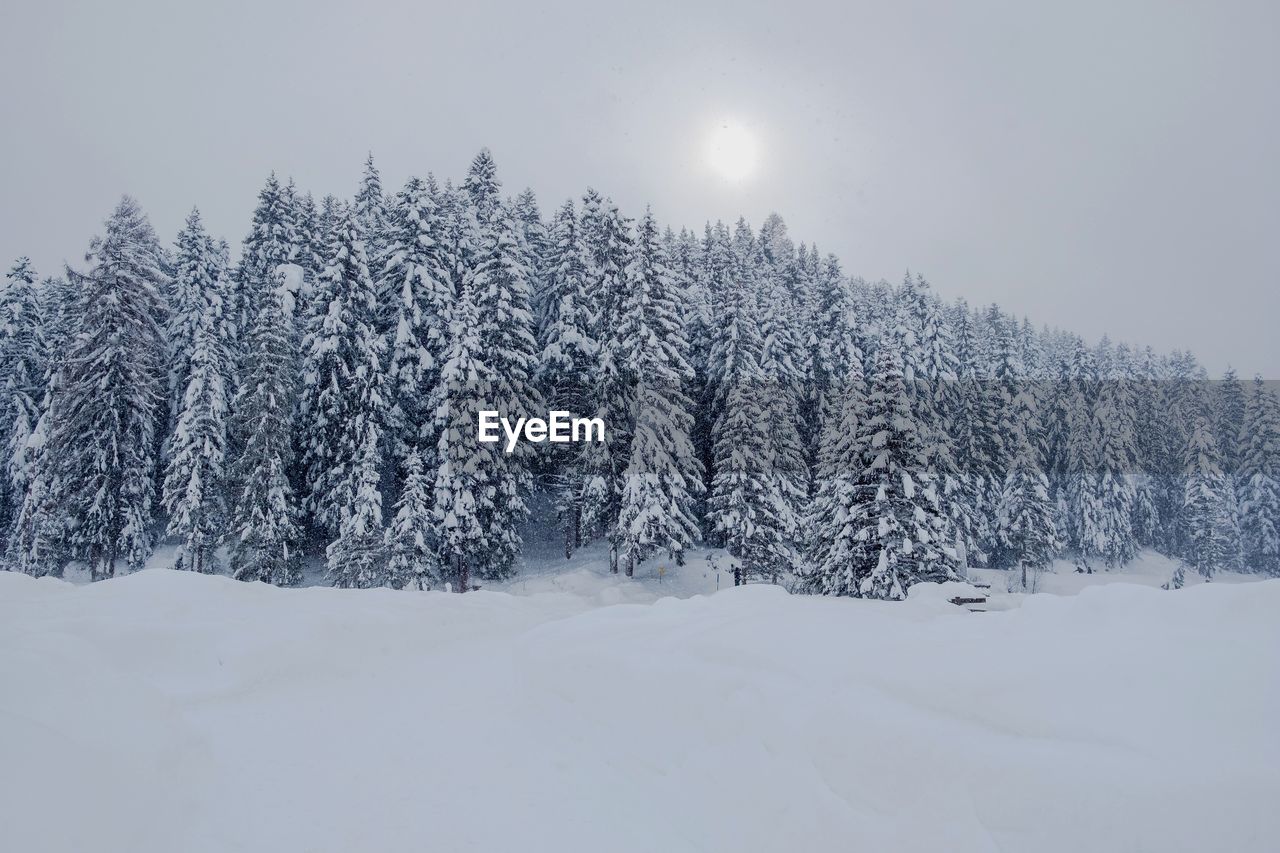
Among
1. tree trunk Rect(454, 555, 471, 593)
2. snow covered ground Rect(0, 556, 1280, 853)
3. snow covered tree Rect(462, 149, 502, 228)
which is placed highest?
snow covered tree Rect(462, 149, 502, 228)

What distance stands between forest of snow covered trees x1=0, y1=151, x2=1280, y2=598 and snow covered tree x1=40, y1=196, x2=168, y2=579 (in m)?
0.12

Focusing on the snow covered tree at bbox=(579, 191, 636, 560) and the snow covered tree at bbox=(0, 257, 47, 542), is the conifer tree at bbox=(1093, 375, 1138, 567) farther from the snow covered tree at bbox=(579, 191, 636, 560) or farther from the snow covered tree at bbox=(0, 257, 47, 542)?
the snow covered tree at bbox=(0, 257, 47, 542)

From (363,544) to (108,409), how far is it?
40.4 ft

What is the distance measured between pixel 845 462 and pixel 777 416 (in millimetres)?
9201

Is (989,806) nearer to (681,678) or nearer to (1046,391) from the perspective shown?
(681,678)

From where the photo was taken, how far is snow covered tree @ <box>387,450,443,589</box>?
89.3 ft

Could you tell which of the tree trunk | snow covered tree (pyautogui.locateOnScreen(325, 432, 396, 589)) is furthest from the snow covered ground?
the tree trunk

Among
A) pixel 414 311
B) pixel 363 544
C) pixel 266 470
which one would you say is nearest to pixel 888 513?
pixel 363 544

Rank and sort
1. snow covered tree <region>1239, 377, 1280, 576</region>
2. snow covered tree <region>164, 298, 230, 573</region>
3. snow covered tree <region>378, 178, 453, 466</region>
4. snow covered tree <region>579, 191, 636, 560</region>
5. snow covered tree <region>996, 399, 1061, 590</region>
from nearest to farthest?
snow covered tree <region>164, 298, 230, 573</region>
snow covered tree <region>378, 178, 453, 466</region>
snow covered tree <region>579, 191, 636, 560</region>
snow covered tree <region>996, 399, 1061, 590</region>
snow covered tree <region>1239, 377, 1280, 576</region>

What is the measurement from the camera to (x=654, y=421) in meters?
31.7

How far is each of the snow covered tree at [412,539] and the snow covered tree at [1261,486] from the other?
6132 centimetres

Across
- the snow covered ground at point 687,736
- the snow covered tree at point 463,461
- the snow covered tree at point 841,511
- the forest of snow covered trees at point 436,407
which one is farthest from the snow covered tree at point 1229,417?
the snow covered ground at point 687,736

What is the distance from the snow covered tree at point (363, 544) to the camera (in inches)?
1080

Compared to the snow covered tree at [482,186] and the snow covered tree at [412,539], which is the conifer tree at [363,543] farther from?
the snow covered tree at [482,186]
